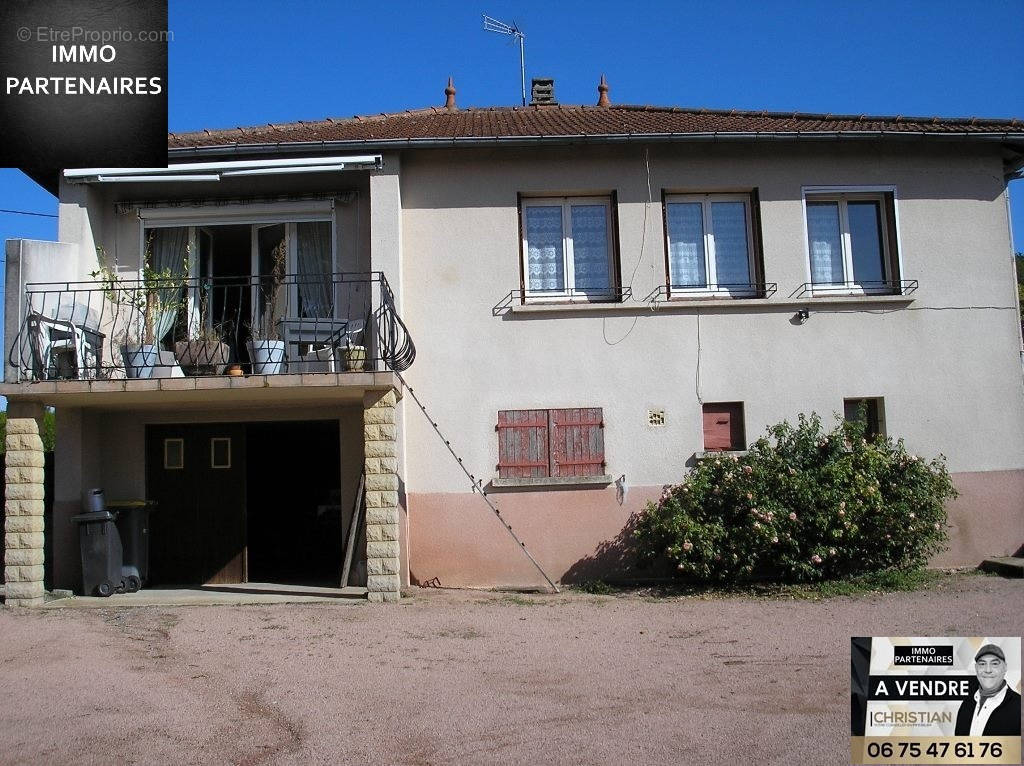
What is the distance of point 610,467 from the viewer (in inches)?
435

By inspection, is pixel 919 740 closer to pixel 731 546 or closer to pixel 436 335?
pixel 731 546

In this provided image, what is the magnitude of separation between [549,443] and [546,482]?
1.58 ft

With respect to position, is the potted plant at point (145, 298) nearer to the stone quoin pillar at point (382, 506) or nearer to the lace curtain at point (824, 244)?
the stone quoin pillar at point (382, 506)

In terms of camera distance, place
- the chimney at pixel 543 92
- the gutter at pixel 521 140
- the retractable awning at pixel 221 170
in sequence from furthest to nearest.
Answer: the chimney at pixel 543 92 < the gutter at pixel 521 140 < the retractable awning at pixel 221 170

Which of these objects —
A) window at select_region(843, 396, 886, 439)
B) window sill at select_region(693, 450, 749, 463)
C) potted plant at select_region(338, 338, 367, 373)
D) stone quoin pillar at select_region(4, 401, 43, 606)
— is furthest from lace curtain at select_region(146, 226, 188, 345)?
window at select_region(843, 396, 886, 439)

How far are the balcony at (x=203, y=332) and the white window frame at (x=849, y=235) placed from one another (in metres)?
5.34

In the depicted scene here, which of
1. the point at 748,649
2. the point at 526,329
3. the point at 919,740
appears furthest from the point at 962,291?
the point at 919,740

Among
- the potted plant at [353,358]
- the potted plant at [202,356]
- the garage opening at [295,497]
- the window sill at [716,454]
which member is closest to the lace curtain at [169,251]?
the potted plant at [202,356]

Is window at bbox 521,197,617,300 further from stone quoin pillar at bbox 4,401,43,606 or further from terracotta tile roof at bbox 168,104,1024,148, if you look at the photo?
stone quoin pillar at bbox 4,401,43,606

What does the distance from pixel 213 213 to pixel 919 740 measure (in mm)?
9992

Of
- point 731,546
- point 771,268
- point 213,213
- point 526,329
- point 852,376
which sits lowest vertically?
point 731,546

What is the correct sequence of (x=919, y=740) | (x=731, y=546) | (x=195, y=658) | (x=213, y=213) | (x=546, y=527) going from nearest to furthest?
(x=919, y=740) → (x=195, y=658) → (x=731, y=546) → (x=546, y=527) → (x=213, y=213)

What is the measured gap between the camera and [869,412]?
11.5 metres

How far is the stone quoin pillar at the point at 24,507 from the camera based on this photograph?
9.86m
